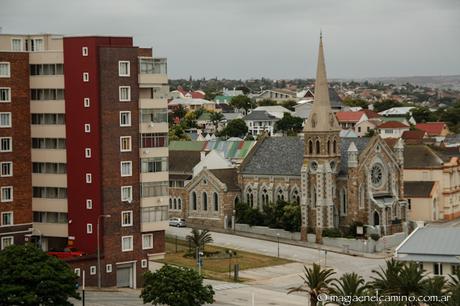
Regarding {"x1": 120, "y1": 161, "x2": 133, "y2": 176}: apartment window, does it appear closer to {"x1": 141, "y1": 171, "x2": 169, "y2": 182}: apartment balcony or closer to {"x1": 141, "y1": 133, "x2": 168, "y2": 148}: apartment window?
{"x1": 141, "y1": 171, "x2": 169, "y2": 182}: apartment balcony

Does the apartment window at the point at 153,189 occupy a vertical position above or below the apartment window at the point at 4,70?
below

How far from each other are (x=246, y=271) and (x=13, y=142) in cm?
2392

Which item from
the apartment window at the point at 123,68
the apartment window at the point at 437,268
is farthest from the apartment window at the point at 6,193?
the apartment window at the point at 437,268

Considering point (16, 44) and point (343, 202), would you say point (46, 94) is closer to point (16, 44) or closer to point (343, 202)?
point (16, 44)

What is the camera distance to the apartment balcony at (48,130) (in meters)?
79.1

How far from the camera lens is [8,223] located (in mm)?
76750

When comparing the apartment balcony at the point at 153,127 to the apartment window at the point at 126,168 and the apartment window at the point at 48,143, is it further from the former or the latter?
the apartment window at the point at 48,143

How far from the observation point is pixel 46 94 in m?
79.2

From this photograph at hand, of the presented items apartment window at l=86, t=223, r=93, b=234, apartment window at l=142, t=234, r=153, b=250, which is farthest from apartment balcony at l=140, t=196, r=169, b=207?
apartment window at l=86, t=223, r=93, b=234

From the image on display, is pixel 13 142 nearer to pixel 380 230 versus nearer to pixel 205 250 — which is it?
pixel 205 250

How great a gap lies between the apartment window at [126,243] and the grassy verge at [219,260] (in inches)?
389

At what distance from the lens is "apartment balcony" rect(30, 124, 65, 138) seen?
259 ft

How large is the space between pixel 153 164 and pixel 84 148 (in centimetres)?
546

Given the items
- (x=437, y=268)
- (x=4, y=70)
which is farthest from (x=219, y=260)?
(x=4, y=70)
